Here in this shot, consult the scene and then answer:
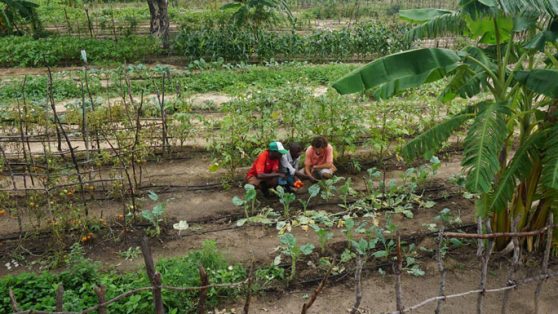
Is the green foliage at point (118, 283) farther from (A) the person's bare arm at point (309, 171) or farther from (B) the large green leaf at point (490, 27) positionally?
(B) the large green leaf at point (490, 27)

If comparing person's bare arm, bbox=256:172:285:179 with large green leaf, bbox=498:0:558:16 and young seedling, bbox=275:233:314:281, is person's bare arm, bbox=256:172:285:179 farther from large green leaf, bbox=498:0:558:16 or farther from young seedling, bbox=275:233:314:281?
large green leaf, bbox=498:0:558:16

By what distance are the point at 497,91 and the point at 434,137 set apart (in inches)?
26.9

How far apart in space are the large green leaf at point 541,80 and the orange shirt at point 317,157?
8.54 ft

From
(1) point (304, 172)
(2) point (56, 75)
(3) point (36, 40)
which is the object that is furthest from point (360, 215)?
(3) point (36, 40)

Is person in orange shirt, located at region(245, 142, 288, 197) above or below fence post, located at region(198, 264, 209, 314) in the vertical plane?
below

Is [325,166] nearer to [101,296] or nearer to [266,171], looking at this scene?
[266,171]

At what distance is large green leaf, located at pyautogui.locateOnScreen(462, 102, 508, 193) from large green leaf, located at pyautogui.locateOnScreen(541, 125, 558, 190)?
38cm

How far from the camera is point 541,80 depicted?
394cm

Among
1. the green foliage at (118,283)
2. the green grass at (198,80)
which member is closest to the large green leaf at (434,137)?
the green foliage at (118,283)

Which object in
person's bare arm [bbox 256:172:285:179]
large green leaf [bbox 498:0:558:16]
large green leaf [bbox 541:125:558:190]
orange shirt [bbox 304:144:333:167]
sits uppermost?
large green leaf [bbox 498:0:558:16]

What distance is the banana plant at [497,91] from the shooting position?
3.88m

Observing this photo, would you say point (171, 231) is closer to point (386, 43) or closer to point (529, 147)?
point (529, 147)

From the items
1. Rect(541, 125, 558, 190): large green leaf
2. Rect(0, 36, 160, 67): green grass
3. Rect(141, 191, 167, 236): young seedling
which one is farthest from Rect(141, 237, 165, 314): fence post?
Rect(0, 36, 160, 67): green grass

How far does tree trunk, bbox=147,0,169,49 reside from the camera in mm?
13883
